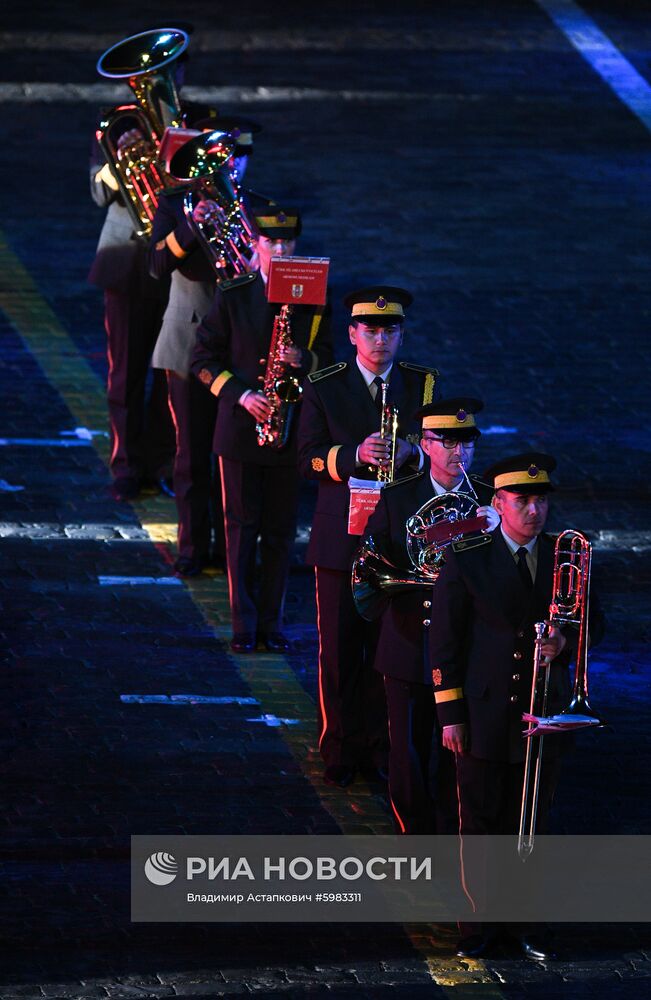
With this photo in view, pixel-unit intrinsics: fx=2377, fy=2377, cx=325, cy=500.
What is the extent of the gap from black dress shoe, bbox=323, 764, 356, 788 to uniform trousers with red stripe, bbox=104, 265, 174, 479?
12.2 feet

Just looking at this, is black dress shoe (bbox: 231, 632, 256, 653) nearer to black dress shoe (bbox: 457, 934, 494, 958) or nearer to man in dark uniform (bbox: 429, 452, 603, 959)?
man in dark uniform (bbox: 429, 452, 603, 959)

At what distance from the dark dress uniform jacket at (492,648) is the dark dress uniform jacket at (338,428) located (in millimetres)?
1486

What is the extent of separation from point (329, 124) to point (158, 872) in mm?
10491

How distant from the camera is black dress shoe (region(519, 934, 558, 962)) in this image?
30.8ft

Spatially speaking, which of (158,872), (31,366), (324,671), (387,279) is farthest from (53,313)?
(158,872)

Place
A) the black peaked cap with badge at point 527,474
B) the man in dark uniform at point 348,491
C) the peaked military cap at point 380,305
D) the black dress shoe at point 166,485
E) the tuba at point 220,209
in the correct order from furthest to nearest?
1. the black dress shoe at point 166,485
2. the tuba at point 220,209
3. the man in dark uniform at point 348,491
4. the peaked military cap at point 380,305
5. the black peaked cap with badge at point 527,474

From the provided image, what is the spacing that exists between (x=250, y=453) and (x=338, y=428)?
121 centimetres

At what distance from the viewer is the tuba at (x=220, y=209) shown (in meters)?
12.8

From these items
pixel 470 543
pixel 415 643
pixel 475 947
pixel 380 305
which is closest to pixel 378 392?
pixel 380 305

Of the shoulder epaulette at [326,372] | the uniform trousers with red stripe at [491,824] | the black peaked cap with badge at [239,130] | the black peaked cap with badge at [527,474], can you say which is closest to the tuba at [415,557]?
the black peaked cap with badge at [527,474]

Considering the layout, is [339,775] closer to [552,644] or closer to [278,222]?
[552,644]

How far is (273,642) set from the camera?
12.4 meters

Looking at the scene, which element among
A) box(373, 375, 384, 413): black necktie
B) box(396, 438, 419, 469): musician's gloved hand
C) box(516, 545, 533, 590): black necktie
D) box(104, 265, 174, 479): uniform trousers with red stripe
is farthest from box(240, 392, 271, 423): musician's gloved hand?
box(516, 545, 533, 590): black necktie

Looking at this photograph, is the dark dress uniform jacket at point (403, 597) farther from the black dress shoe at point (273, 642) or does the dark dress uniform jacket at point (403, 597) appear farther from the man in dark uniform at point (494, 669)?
the black dress shoe at point (273, 642)
